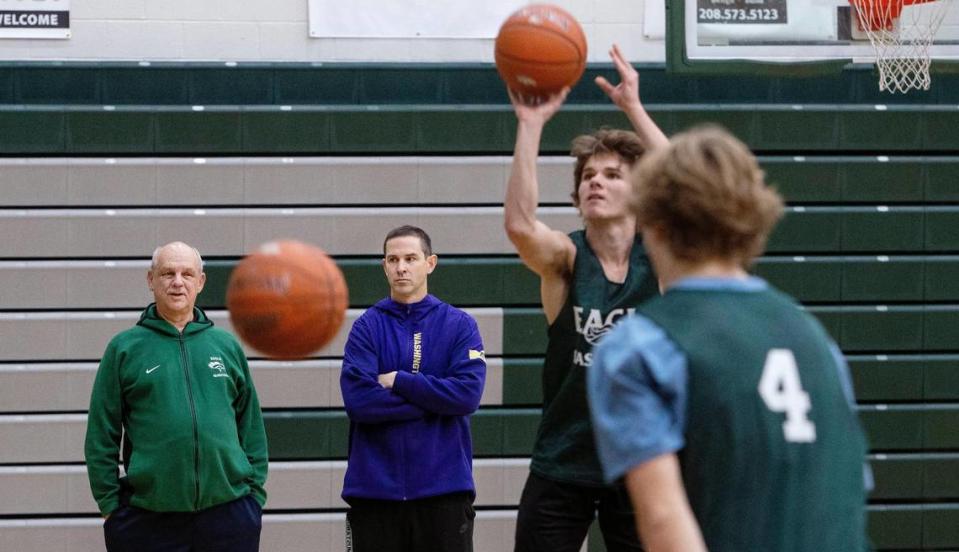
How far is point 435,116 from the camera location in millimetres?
7293

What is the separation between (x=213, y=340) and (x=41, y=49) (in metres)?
2.51

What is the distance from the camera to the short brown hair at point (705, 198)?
2170 millimetres

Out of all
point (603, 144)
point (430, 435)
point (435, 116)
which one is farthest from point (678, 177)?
point (435, 116)

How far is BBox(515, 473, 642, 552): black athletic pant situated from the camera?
431 centimetres

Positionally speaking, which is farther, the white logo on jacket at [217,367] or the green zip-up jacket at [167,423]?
the white logo on jacket at [217,367]

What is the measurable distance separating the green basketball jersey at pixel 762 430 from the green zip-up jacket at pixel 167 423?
338cm

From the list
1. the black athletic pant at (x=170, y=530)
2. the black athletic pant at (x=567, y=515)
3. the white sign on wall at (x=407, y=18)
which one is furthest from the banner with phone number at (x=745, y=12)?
the black athletic pant at (x=170, y=530)

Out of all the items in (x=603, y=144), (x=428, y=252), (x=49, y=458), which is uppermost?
(x=603, y=144)

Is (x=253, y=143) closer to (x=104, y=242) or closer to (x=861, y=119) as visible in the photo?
(x=104, y=242)

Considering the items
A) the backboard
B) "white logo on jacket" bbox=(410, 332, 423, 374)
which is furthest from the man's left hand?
the backboard

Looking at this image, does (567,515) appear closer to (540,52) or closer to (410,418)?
(410,418)

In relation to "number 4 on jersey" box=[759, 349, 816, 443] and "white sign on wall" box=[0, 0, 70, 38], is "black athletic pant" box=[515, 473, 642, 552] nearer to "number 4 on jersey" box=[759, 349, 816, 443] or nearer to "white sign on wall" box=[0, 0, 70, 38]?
"number 4 on jersey" box=[759, 349, 816, 443]

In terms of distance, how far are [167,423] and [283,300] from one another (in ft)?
3.00

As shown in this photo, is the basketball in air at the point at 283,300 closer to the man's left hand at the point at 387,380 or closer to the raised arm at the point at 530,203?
the man's left hand at the point at 387,380
